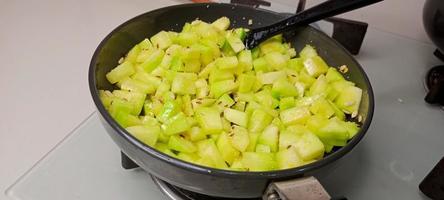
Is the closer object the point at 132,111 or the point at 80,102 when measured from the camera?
the point at 132,111

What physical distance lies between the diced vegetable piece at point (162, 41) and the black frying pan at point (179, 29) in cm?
3

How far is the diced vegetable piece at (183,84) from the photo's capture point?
2.08 feet

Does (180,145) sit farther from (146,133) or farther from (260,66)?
(260,66)

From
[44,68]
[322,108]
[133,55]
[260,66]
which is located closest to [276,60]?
[260,66]

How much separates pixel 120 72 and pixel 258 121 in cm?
23

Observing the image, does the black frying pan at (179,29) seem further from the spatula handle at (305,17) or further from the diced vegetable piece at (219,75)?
the diced vegetable piece at (219,75)

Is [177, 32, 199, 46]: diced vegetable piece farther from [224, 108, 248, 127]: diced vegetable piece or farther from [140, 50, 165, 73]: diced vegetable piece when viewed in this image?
[224, 108, 248, 127]: diced vegetable piece

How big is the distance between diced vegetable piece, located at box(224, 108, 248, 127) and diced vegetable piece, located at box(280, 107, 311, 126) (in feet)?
0.19

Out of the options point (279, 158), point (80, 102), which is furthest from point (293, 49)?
point (80, 102)

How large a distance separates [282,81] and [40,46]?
0.53 metres

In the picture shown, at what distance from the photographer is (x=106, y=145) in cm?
67

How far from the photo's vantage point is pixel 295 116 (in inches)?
24.0

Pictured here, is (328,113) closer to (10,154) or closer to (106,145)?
(106,145)

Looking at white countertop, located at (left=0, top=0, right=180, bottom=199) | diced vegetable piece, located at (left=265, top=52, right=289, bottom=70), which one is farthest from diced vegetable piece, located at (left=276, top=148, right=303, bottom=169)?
white countertop, located at (left=0, top=0, right=180, bottom=199)
